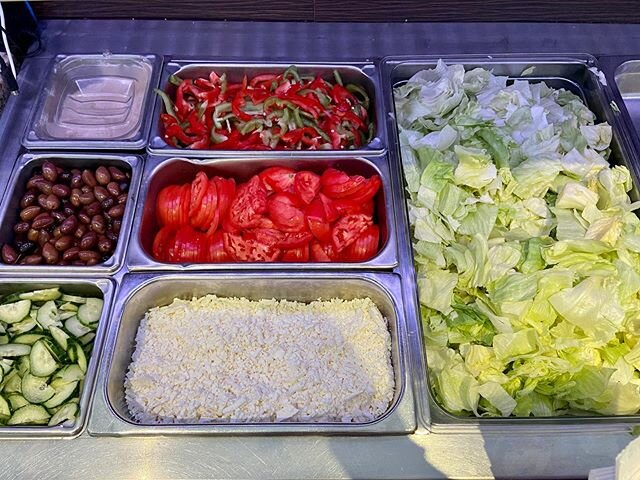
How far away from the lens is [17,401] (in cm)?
180

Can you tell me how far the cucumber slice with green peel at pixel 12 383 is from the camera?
184 cm

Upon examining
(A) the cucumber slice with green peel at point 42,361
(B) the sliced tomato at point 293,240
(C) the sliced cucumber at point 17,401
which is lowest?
(C) the sliced cucumber at point 17,401

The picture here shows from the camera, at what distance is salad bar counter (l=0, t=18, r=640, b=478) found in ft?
5.47

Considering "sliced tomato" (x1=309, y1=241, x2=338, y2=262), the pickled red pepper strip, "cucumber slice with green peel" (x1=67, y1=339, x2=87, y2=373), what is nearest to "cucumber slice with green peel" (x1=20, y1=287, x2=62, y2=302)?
"cucumber slice with green peel" (x1=67, y1=339, x2=87, y2=373)

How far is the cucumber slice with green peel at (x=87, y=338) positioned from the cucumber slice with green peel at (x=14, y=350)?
0.17 m

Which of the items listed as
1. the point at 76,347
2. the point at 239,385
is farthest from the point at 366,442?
the point at 76,347

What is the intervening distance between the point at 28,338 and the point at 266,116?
52.1 inches

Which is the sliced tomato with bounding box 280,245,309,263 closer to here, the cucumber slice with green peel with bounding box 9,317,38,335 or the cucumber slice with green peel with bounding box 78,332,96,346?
the cucumber slice with green peel with bounding box 78,332,96,346

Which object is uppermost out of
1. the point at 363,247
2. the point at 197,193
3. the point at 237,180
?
the point at 237,180

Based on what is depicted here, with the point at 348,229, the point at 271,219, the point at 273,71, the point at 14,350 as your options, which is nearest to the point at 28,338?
the point at 14,350

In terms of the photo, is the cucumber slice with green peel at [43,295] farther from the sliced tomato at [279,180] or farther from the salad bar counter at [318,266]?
the sliced tomato at [279,180]

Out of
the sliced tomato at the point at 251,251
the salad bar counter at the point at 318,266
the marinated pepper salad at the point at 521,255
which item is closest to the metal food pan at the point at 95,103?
the salad bar counter at the point at 318,266

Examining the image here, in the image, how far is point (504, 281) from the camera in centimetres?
195

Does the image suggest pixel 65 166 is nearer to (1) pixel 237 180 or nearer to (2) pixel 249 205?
(1) pixel 237 180
